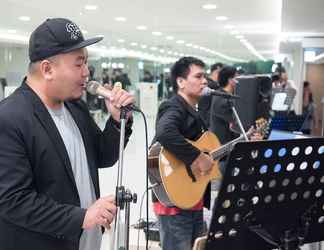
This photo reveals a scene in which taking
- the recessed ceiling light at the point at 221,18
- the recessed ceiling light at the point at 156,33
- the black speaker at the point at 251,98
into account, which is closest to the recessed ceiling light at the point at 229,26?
the recessed ceiling light at the point at 221,18

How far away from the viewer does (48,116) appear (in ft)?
4.96

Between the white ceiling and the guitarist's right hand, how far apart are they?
410 centimetres

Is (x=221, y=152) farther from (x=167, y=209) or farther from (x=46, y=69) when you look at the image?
(x=46, y=69)

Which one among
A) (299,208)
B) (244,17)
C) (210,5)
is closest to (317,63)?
(244,17)

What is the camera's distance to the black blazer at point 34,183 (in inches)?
53.6

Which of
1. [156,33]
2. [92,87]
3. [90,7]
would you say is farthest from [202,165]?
[156,33]

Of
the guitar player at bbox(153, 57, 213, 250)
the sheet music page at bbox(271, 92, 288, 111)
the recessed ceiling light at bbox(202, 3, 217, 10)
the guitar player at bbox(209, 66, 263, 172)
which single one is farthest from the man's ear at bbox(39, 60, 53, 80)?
the recessed ceiling light at bbox(202, 3, 217, 10)

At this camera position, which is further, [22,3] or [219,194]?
[22,3]

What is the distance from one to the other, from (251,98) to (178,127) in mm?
1969

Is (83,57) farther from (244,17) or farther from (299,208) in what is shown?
(244,17)

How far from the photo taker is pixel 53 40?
1.48m

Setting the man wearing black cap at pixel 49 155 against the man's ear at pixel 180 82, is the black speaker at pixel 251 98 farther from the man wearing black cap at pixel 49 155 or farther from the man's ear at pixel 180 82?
the man wearing black cap at pixel 49 155

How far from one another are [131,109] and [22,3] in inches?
279

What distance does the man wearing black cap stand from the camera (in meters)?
1.37
